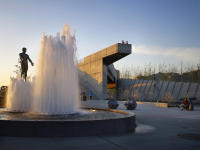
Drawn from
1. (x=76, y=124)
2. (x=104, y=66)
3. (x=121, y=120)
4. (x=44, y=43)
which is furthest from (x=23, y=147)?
(x=104, y=66)

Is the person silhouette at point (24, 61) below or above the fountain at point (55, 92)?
above

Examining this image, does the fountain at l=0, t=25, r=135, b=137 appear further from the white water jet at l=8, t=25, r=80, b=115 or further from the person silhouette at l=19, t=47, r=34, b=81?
the person silhouette at l=19, t=47, r=34, b=81

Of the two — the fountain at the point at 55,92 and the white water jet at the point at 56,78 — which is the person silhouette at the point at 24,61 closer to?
the fountain at the point at 55,92

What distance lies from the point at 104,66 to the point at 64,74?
2363 cm

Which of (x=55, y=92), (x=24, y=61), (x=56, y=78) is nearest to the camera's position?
(x=55, y=92)

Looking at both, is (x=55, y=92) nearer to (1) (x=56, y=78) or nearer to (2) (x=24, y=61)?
(1) (x=56, y=78)

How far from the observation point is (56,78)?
9.39m

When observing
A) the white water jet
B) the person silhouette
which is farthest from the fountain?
the person silhouette

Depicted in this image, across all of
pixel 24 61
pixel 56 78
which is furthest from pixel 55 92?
pixel 24 61

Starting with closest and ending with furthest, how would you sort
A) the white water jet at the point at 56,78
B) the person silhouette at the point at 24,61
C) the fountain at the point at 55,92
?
1. the fountain at the point at 55,92
2. the white water jet at the point at 56,78
3. the person silhouette at the point at 24,61

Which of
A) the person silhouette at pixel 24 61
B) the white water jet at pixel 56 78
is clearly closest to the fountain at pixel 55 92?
the white water jet at pixel 56 78

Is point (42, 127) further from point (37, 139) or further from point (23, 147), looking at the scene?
point (23, 147)

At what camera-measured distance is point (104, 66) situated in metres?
33.1

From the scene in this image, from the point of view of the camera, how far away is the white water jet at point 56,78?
30.0 feet
